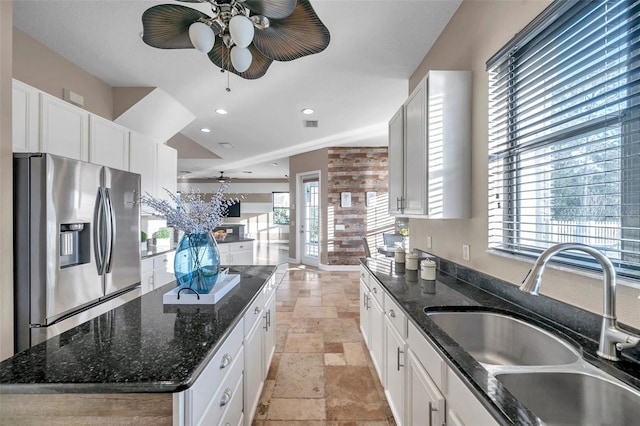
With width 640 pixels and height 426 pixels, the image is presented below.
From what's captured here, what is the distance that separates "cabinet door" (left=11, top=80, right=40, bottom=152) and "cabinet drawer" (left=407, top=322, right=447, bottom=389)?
2731mm

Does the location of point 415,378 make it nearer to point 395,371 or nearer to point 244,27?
point 395,371

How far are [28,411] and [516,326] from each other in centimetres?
184

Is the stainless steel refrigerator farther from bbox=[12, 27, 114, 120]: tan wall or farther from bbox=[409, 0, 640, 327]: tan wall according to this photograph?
bbox=[409, 0, 640, 327]: tan wall

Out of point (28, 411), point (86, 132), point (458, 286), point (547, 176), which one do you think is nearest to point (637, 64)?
point (547, 176)

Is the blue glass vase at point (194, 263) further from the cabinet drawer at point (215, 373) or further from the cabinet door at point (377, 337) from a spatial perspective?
the cabinet door at point (377, 337)

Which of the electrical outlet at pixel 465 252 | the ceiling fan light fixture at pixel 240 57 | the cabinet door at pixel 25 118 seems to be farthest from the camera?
the electrical outlet at pixel 465 252

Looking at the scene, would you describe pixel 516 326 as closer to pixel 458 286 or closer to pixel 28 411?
pixel 458 286

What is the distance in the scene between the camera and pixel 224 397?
3.89 ft

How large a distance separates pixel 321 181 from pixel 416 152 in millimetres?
4345

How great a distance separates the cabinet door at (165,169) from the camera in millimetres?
3652

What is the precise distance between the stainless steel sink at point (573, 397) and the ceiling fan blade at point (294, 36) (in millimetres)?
1602

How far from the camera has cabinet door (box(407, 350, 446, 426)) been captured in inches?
41.8

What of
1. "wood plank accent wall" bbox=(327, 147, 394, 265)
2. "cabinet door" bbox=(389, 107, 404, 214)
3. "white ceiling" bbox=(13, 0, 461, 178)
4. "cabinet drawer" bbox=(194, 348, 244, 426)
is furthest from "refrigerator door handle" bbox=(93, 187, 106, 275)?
"wood plank accent wall" bbox=(327, 147, 394, 265)

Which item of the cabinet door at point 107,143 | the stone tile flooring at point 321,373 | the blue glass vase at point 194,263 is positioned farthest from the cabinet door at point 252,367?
the cabinet door at point 107,143
